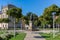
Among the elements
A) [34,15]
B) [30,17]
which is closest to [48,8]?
[30,17]

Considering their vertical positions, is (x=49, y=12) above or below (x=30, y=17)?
above

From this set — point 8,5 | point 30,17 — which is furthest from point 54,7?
point 8,5

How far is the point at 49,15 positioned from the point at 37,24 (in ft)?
68.8

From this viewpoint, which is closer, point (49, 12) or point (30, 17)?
point (49, 12)

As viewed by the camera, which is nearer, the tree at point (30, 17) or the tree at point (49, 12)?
the tree at point (49, 12)

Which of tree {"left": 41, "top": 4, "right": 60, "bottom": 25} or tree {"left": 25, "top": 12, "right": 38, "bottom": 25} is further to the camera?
tree {"left": 25, "top": 12, "right": 38, "bottom": 25}

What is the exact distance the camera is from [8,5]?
87625 mm

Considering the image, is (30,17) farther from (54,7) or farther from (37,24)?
(54,7)

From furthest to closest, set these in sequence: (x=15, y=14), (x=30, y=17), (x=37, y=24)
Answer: (x=37, y=24) → (x=30, y=17) → (x=15, y=14)

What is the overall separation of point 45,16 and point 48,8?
10.7 ft

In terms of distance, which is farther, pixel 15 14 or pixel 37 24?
pixel 37 24

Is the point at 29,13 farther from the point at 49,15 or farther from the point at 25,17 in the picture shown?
the point at 49,15

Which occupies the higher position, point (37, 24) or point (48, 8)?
point (48, 8)

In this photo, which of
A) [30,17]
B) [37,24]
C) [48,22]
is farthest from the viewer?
[37,24]
